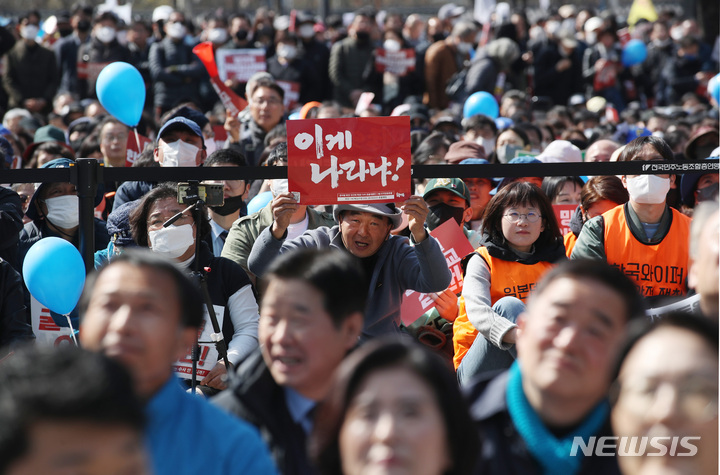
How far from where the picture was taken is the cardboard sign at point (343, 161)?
481 centimetres

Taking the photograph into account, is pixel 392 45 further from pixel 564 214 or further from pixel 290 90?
pixel 564 214

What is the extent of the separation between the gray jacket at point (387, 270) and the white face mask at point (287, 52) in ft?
29.7

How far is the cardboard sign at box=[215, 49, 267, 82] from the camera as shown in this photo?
474 inches

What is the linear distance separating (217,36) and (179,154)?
27.2 ft

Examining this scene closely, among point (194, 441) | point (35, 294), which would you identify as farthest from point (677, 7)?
point (194, 441)

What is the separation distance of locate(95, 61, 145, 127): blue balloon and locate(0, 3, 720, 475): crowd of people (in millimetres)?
213

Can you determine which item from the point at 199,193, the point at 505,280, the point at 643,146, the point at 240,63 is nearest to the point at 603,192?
the point at 643,146

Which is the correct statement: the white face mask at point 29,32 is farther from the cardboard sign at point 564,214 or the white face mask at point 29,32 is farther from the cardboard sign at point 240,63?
the cardboard sign at point 564,214

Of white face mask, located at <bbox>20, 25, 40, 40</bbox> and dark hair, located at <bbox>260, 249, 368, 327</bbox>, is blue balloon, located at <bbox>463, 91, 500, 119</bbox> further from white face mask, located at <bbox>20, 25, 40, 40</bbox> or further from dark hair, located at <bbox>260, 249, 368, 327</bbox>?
dark hair, located at <bbox>260, 249, 368, 327</bbox>

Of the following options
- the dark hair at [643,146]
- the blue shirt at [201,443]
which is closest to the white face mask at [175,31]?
the dark hair at [643,146]

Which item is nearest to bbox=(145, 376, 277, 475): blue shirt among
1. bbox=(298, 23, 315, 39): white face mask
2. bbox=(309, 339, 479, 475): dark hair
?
bbox=(309, 339, 479, 475): dark hair

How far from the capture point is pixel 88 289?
9.50ft

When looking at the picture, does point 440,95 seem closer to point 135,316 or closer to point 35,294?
point 35,294

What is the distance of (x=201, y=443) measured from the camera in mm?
2541
